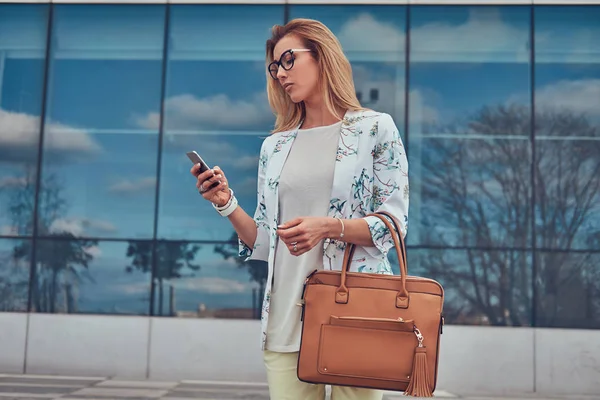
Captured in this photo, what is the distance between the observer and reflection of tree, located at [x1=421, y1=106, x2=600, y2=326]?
743cm

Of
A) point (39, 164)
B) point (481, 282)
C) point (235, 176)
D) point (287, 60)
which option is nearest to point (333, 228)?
point (287, 60)

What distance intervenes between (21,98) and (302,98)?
6.86 meters

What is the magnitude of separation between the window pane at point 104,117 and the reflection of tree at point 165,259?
0.67 ft

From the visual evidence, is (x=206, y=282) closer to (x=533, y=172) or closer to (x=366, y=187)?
(x=533, y=172)

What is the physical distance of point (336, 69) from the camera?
205 centimetres

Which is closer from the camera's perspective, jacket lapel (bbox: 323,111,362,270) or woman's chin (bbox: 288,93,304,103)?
jacket lapel (bbox: 323,111,362,270)

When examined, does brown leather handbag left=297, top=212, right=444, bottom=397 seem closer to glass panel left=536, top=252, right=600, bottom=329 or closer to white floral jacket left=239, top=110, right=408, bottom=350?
white floral jacket left=239, top=110, right=408, bottom=350

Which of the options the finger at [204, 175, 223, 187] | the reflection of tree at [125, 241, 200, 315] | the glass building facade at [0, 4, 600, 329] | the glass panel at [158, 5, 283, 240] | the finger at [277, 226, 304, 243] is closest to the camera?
the finger at [277, 226, 304, 243]

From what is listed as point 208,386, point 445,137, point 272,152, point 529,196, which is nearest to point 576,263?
point 529,196

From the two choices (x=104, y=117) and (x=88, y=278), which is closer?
(x=88, y=278)

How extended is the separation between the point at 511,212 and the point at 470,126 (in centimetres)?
106

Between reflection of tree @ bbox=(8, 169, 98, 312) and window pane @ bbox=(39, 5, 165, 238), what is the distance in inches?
2.3

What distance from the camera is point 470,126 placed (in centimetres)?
772

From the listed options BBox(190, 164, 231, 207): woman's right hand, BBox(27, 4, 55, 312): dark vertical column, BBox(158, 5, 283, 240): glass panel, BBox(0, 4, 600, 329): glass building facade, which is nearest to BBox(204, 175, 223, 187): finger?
BBox(190, 164, 231, 207): woman's right hand
